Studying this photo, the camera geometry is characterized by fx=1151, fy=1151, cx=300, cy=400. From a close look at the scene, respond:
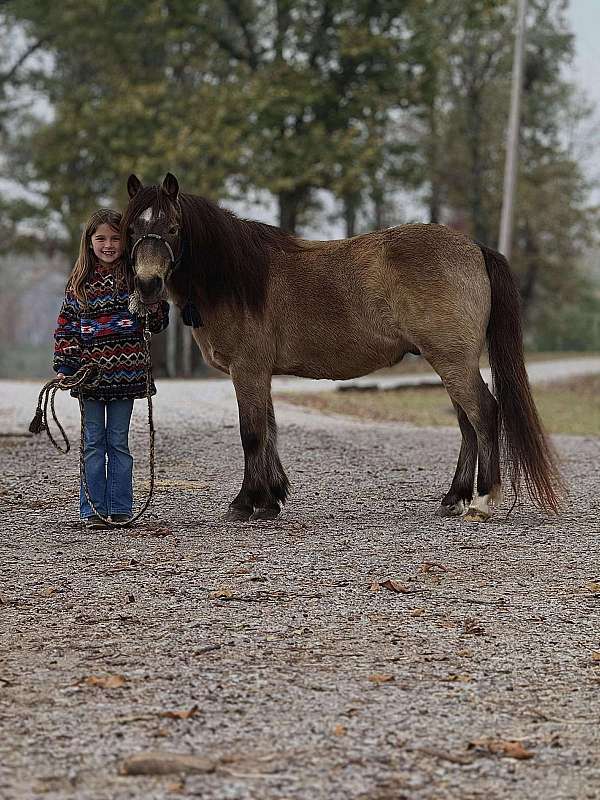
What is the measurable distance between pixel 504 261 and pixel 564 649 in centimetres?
357

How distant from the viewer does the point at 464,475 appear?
7.95 m

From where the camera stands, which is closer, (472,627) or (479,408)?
(472,627)

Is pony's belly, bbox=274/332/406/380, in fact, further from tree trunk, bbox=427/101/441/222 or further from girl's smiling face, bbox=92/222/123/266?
tree trunk, bbox=427/101/441/222

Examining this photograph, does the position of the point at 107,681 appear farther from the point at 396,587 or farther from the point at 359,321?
the point at 359,321

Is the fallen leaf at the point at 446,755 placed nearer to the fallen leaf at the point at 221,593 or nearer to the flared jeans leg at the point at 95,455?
the fallen leaf at the point at 221,593

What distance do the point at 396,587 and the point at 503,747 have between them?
2.16 metres

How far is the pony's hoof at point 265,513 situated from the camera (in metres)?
7.61

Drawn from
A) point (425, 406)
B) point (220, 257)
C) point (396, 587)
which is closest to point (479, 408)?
point (220, 257)

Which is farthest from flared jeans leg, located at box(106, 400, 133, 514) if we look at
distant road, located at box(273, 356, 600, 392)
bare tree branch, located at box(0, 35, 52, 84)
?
bare tree branch, located at box(0, 35, 52, 84)

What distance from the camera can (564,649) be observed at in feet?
15.9

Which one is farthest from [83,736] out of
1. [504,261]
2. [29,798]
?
[504,261]

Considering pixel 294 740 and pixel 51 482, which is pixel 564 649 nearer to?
pixel 294 740

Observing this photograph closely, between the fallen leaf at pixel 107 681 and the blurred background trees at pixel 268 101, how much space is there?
1896cm

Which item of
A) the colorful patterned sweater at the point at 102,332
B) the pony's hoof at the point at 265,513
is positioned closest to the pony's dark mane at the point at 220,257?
the colorful patterned sweater at the point at 102,332
